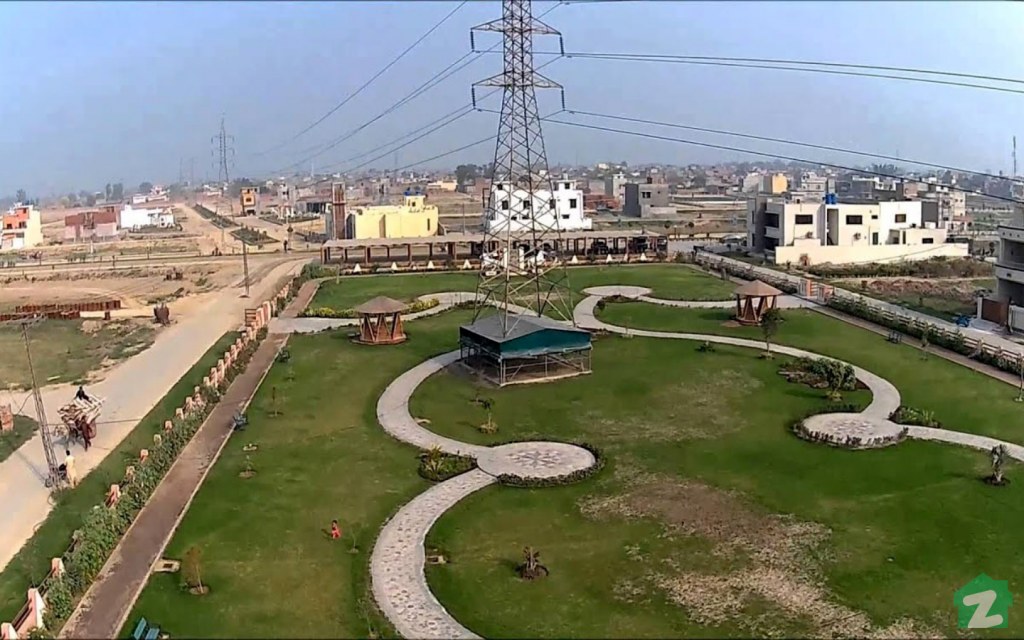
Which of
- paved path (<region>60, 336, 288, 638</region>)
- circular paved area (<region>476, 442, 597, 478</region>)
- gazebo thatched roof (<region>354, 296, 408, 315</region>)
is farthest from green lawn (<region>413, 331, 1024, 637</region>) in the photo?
gazebo thatched roof (<region>354, 296, 408, 315</region>)

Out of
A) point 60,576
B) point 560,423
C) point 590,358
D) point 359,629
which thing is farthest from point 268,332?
point 359,629

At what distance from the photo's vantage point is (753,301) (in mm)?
34219

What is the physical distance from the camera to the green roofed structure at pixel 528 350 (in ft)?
81.0

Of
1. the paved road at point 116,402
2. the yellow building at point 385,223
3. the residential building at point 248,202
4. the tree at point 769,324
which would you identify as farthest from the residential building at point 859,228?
the residential building at point 248,202

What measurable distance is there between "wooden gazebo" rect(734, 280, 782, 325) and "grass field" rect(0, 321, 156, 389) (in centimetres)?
2337

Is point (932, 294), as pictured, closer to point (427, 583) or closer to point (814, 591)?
point (814, 591)

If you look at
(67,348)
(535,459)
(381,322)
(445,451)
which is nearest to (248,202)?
(67,348)

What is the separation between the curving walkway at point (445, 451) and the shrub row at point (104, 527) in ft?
14.7

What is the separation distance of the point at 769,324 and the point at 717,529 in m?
16.4

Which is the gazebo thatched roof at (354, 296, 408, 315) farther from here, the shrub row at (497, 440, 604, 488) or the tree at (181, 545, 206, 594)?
the tree at (181, 545, 206, 594)

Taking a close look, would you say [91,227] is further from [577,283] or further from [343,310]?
[577,283]

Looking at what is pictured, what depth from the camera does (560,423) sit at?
21.4m

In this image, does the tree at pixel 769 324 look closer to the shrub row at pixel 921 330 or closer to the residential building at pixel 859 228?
the shrub row at pixel 921 330

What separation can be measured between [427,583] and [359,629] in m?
1.64
